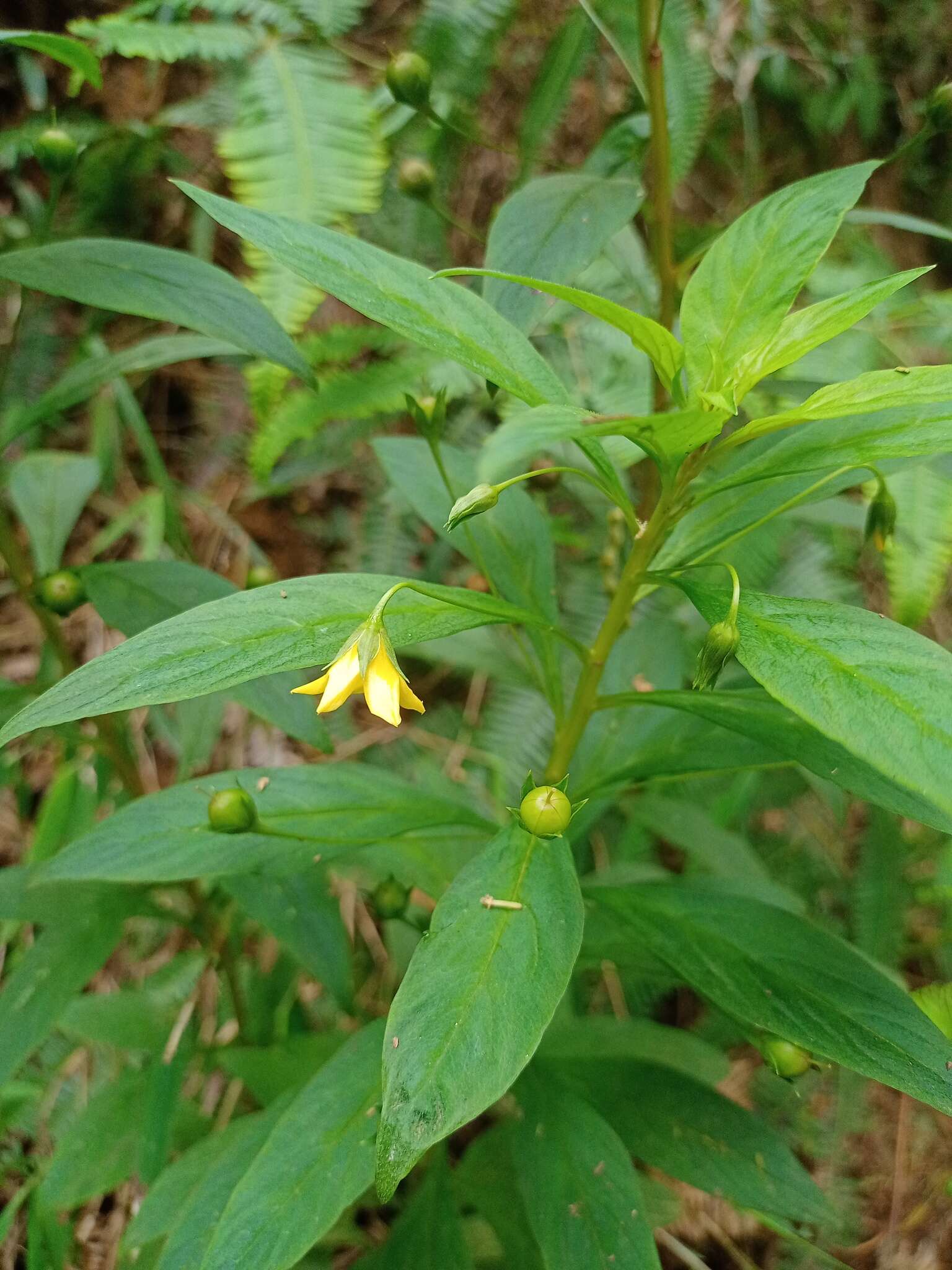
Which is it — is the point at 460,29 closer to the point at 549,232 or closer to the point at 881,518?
the point at 549,232

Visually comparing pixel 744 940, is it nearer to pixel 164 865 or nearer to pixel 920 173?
pixel 164 865

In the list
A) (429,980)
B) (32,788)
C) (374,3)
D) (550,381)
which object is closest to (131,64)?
(374,3)

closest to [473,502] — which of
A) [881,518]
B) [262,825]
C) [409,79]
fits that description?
[262,825]

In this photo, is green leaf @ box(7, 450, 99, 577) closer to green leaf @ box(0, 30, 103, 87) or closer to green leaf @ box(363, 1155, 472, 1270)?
green leaf @ box(0, 30, 103, 87)

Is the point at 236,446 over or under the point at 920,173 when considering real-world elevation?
under

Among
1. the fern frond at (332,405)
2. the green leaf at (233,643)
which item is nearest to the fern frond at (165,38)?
the fern frond at (332,405)
